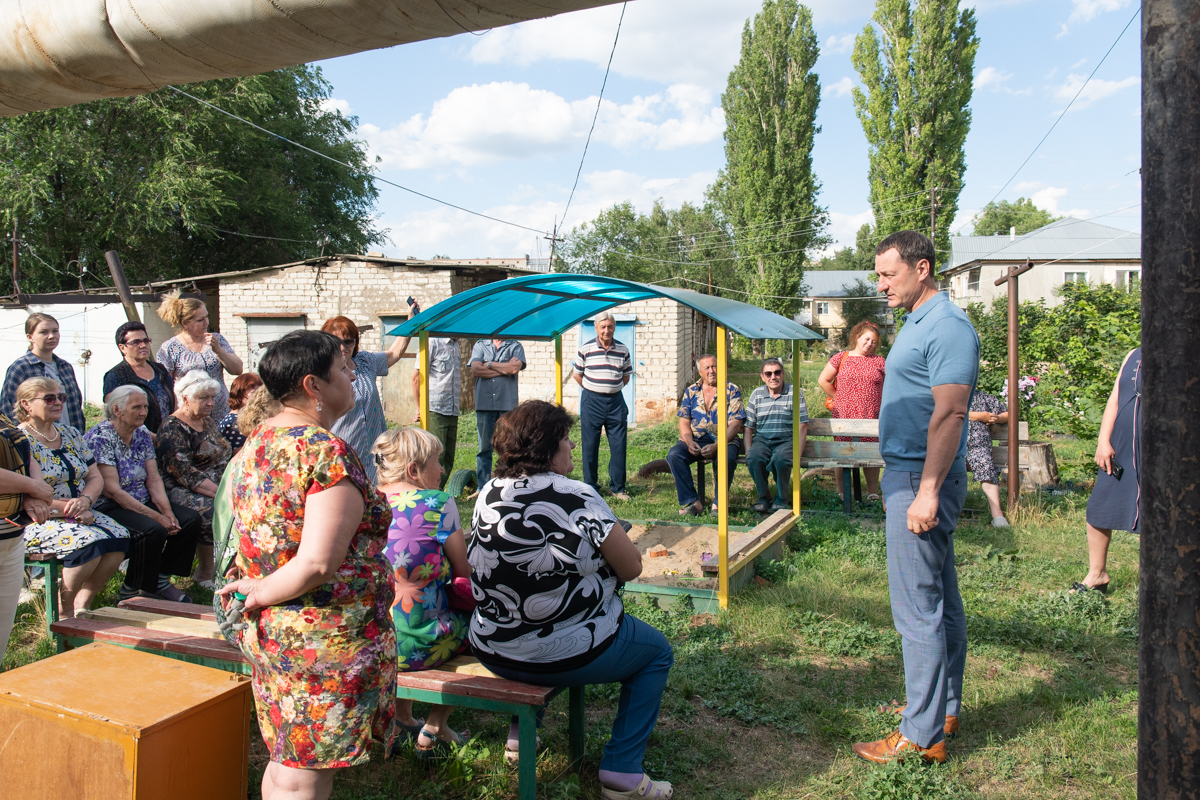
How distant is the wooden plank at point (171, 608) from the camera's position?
3.79 metres

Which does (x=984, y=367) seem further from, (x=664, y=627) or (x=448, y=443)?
(x=664, y=627)

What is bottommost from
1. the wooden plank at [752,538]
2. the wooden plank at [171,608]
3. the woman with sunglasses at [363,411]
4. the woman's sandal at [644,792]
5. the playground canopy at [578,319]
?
the woman's sandal at [644,792]

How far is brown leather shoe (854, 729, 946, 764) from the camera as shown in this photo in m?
3.05

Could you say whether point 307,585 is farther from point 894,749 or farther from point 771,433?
point 771,433

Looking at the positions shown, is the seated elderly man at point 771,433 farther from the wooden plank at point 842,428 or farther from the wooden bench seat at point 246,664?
the wooden bench seat at point 246,664

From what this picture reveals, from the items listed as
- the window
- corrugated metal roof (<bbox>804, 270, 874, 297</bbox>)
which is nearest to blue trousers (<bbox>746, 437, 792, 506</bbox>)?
the window

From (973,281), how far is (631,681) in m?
45.1

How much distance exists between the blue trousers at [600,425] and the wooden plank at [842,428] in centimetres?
184

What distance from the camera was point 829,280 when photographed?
69.2 metres

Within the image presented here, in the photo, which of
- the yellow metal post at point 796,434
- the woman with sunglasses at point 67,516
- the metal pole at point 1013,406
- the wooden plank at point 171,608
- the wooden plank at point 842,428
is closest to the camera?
the wooden plank at point 171,608

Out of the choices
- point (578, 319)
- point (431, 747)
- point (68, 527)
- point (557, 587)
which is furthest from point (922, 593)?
point (578, 319)

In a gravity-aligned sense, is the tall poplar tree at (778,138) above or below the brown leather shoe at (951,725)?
above

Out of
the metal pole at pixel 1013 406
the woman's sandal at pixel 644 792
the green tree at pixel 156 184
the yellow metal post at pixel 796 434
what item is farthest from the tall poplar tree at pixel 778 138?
the woman's sandal at pixel 644 792

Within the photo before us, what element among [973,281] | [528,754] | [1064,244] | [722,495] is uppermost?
[1064,244]
